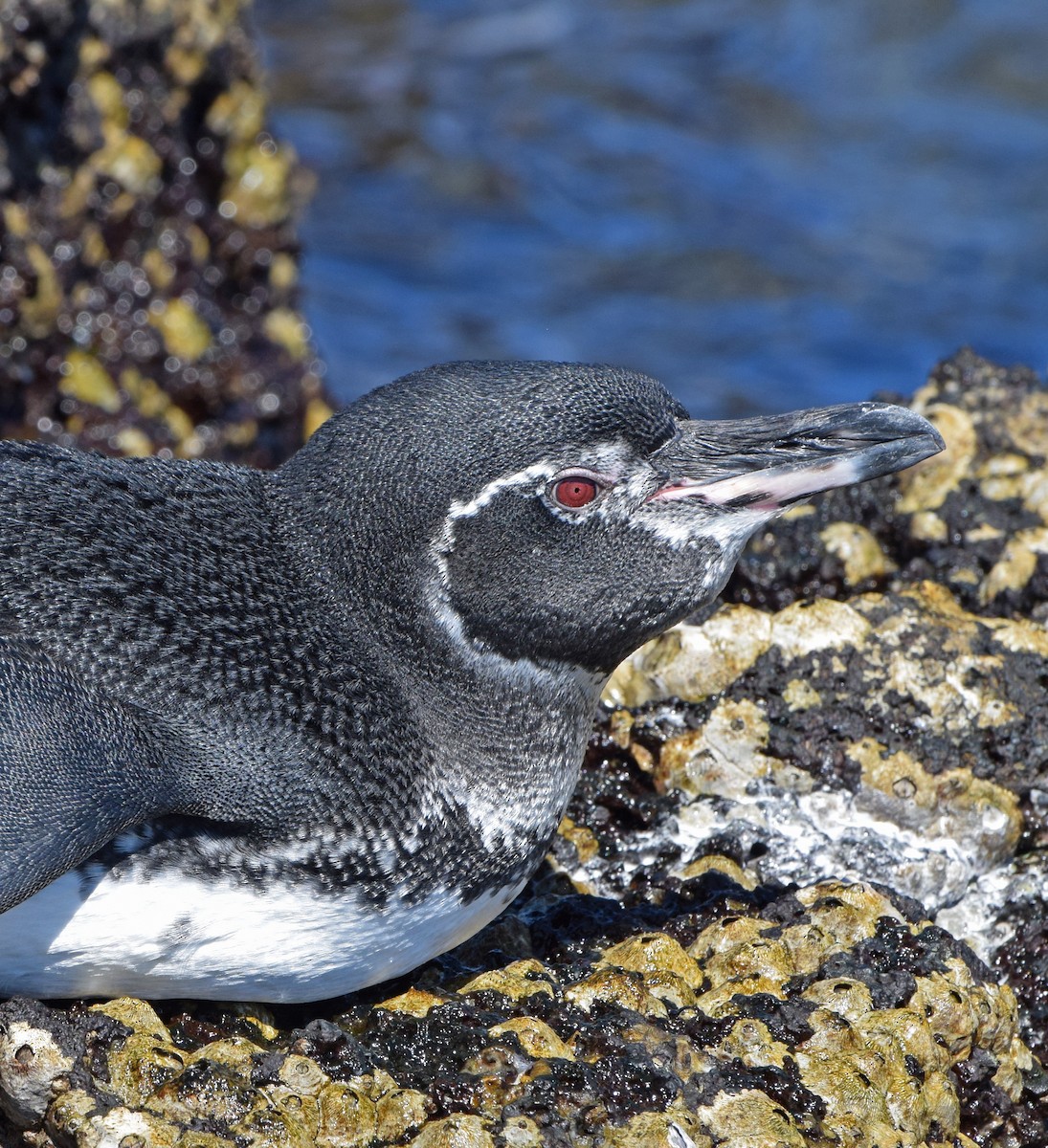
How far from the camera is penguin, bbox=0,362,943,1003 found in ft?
11.5

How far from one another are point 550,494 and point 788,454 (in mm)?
614

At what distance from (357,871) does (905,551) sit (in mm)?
2319

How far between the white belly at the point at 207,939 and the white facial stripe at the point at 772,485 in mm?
1111

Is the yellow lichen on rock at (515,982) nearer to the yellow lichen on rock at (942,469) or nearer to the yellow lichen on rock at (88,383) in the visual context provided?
the yellow lichen on rock at (942,469)

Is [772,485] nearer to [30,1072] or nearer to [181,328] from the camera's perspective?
[30,1072]

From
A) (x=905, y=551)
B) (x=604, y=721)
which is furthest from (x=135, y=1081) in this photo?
(x=905, y=551)

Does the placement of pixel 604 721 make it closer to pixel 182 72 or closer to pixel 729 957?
pixel 729 957

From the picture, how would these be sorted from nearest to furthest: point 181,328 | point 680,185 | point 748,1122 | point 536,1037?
point 748,1122, point 536,1037, point 181,328, point 680,185

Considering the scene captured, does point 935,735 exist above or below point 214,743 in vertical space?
below

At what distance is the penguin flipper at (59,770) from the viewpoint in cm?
317

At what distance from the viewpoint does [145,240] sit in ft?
21.8

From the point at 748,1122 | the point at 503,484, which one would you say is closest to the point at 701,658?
the point at 503,484

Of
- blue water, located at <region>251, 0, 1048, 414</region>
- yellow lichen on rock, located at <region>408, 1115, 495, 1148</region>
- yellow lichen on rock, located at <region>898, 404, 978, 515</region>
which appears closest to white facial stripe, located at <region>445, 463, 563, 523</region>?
yellow lichen on rock, located at <region>408, 1115, 495, 1148</region>

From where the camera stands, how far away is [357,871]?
369cm
